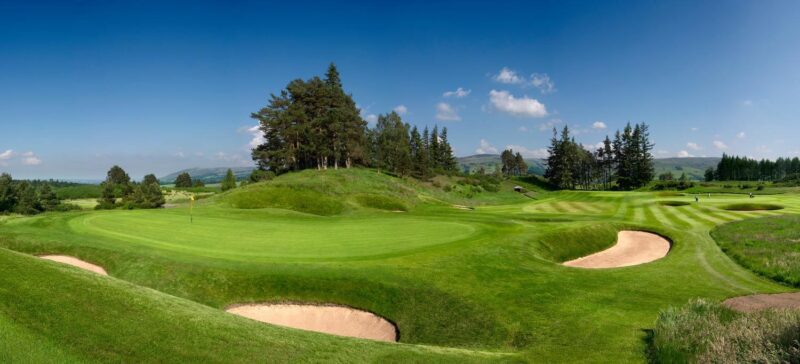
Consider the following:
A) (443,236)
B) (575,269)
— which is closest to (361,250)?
(443,236)

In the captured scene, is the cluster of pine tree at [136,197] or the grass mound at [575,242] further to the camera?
the cluster of pine tree at [136,197]

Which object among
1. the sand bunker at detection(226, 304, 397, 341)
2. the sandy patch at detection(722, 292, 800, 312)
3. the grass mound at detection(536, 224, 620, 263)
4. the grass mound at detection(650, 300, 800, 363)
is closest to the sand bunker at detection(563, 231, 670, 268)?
the grass mound at detection(536, 224, 620, 263)

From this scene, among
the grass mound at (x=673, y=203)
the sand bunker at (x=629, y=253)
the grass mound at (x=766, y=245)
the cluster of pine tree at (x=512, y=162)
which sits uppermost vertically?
the cluster of pine tree at (x=512, y=162)

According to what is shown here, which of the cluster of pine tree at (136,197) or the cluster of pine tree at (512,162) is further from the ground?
the cluster of pine tree at (512,162)

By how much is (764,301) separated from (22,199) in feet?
397

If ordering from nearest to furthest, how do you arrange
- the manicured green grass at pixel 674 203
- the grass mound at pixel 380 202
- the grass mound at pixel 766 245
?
the grass mound at pixel 766 245
the manicured green grass at pixel 674 203
the grass mound at pixel 380 202

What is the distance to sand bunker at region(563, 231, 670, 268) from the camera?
2192 centimetres

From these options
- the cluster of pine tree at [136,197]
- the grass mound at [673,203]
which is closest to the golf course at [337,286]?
the grass mound at [673,203]

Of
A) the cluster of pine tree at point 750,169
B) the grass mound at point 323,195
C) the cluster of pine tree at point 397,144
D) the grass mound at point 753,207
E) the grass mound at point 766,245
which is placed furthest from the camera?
the cluster of pine tree at point 750,169

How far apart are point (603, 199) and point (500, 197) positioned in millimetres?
28689

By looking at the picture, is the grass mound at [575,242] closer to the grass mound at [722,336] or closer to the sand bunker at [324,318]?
the grass mound at [722,336]

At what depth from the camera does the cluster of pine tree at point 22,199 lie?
84.3 m

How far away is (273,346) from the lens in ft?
26.3

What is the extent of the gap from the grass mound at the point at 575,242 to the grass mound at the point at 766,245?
20.1 feet
